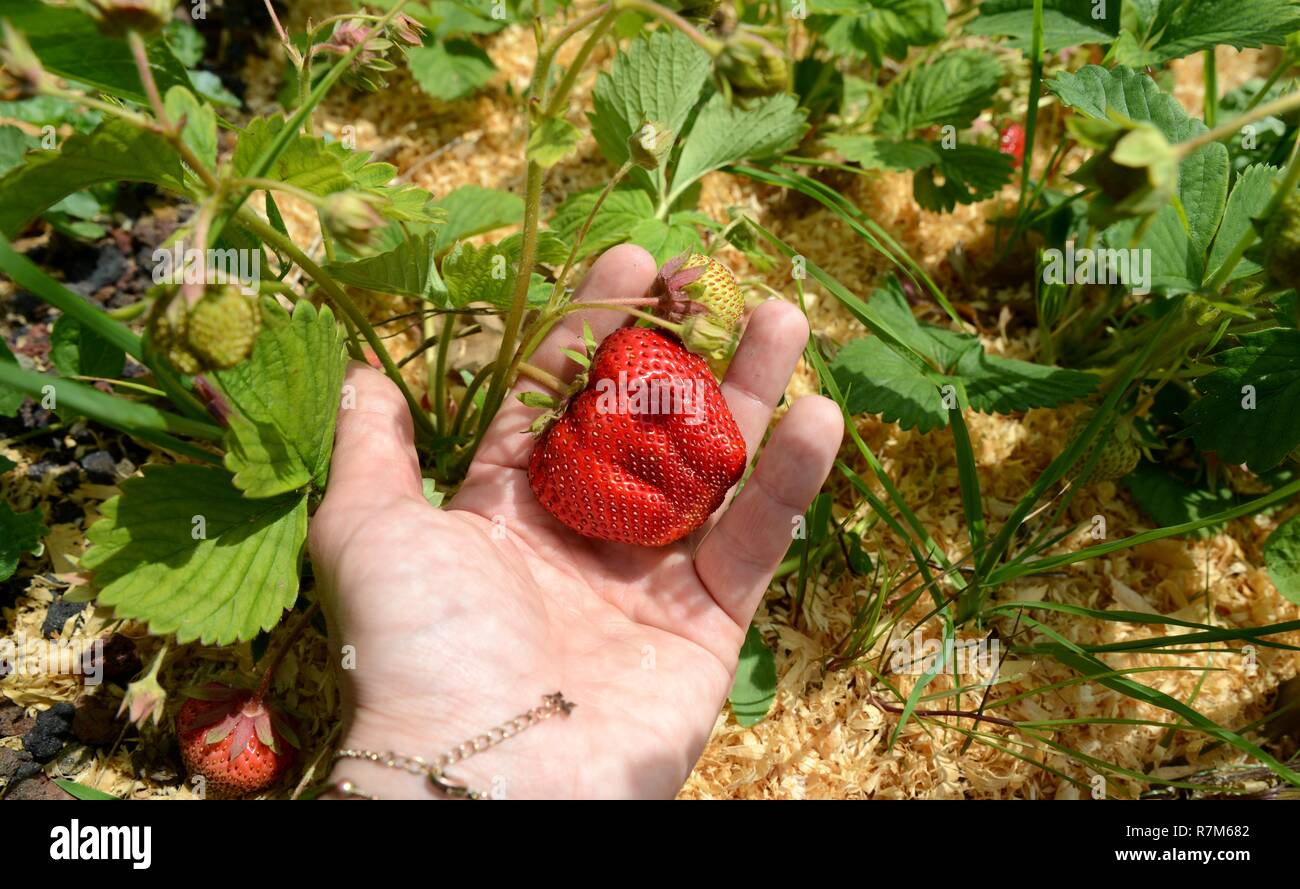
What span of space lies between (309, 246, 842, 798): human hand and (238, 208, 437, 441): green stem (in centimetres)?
7

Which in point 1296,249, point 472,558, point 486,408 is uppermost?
point 1296,249

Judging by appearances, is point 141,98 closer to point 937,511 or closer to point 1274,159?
point 937,511

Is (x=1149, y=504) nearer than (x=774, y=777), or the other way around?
(x=774, y=777)

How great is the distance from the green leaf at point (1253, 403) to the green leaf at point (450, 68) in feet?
5.71

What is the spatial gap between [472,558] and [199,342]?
48 cm

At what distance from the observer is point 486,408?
160 cm

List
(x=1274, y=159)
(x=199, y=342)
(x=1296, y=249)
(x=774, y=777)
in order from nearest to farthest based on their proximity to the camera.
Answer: (x=199, y=342) < (x=1296, y=249) < (x=774, y=777) < (x=1274, y=159)

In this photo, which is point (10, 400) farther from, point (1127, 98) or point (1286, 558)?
point (1286, 558)

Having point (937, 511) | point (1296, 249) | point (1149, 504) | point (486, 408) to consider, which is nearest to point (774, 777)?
point (937, 511)

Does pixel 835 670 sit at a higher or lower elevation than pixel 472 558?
lower

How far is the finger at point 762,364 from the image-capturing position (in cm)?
153

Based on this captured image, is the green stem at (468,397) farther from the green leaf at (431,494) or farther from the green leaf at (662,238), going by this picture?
the green leaf at (662,238)

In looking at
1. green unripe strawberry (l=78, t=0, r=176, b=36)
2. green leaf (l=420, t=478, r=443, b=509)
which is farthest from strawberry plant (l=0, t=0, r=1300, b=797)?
green leaf (l=420, t=478, r=443, b=509)
